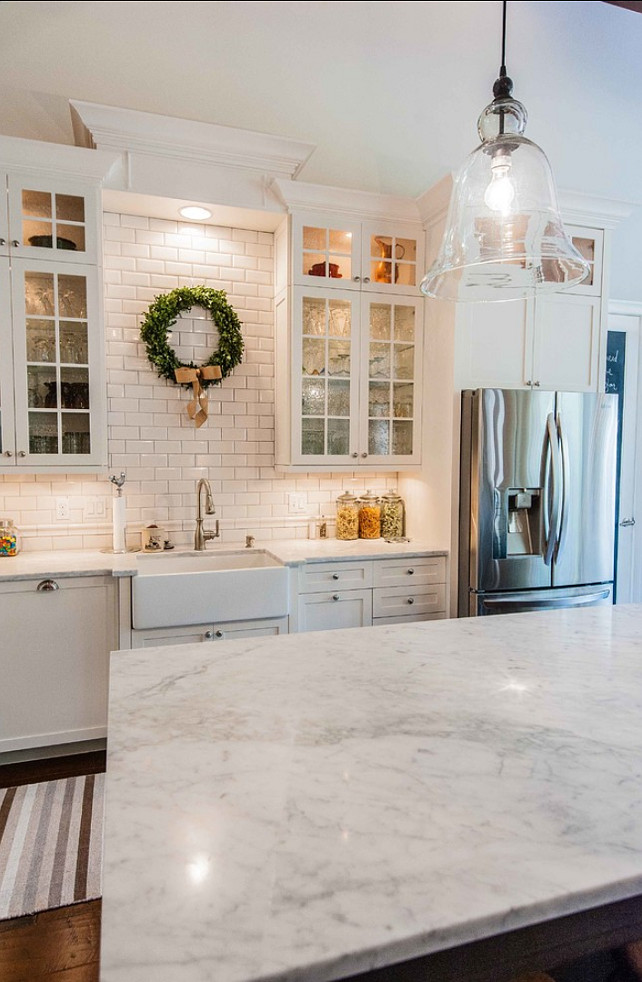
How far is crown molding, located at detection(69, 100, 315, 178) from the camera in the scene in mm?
2615

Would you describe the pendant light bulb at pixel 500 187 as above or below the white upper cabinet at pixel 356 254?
below

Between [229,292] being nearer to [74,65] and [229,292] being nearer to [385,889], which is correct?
[74,65]

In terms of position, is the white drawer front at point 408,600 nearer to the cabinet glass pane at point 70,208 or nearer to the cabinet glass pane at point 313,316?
the cabinet glass pane at point 313,316

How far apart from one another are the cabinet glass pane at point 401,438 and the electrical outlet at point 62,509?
5.79 feet

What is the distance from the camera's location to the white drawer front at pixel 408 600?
10.00ft

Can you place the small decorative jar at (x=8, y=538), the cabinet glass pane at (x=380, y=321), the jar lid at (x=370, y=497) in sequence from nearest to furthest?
the small decorative jar at (x=8, y=538) → the cabinet glass pane at (x=380, y=321) → the jar lid at (x=370, y=497)

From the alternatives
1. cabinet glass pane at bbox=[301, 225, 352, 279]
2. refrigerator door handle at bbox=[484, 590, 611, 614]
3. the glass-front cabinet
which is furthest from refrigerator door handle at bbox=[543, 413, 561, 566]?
cabinet glass pane at bbox=[301, 225, 352, 279]

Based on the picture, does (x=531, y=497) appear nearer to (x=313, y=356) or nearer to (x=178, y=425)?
(x=313, y=356)

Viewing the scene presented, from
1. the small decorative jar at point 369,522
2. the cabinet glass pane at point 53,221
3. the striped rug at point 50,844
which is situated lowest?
the striped rug at point 50,844

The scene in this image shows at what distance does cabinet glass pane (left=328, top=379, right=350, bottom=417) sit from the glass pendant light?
5.35 feet

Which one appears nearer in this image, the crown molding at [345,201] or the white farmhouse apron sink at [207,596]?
the white farmhouse apron sink at [207,596]

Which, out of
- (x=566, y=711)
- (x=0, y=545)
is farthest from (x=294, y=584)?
(x=566, y=711)

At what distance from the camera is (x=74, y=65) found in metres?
2.32

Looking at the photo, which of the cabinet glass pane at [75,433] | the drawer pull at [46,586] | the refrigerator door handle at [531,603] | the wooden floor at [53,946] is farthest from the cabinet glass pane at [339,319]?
the wooden floor at [53,946]
